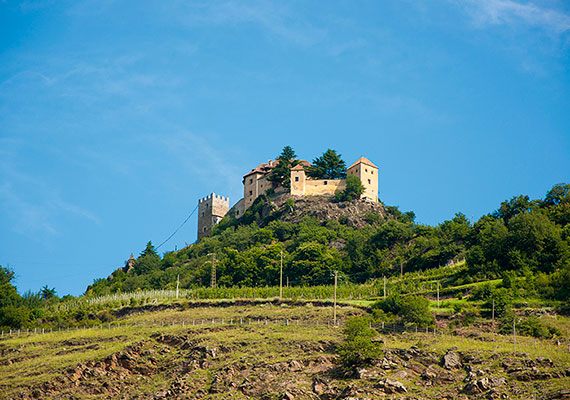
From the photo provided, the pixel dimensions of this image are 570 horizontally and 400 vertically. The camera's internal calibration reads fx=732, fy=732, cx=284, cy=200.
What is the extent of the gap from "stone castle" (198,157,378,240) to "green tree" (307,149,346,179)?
1219mm

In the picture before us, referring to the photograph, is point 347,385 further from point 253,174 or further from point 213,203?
point 213,203

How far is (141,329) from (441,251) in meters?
36.1

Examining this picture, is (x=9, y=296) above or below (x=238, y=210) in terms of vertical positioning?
below

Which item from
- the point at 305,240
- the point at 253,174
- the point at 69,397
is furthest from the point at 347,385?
the point at 253,174

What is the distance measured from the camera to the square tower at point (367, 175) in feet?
363

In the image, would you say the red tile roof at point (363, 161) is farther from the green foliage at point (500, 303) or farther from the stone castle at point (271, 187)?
the green foliage at point (500, 303)

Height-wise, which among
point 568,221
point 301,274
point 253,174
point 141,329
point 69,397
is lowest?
point 69,397

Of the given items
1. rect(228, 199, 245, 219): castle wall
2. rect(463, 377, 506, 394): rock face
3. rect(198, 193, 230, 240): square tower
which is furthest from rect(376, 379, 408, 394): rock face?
rect(198, 193, 230, 240): square tower

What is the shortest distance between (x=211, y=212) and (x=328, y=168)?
986 inches

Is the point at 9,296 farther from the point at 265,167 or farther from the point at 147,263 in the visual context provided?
the point at 265,167

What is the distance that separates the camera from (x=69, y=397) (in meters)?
48.3

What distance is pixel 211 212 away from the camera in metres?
129

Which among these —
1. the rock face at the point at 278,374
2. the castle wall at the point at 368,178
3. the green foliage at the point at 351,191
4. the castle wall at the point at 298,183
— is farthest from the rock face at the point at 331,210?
the rock face at the point at 278,374

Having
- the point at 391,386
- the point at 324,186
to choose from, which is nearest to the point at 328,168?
the point at 324,186
